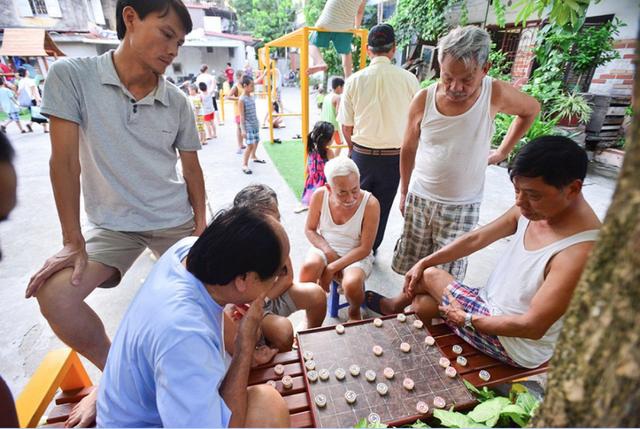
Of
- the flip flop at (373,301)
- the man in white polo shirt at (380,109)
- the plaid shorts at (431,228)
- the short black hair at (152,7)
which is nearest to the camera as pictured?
the short black hair at (152,7)

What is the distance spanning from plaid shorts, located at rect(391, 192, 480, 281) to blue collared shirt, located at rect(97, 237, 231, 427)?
6.32 ft

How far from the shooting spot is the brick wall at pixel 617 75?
6.27m

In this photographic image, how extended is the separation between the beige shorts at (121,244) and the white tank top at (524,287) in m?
2.01

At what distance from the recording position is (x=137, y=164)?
1.89 metres

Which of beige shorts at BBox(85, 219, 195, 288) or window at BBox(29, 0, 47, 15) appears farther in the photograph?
window at BBox(29, 0, 47, 15)

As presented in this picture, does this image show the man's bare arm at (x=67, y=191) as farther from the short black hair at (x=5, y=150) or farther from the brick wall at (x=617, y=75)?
the brick wall at (x=617, y=75)

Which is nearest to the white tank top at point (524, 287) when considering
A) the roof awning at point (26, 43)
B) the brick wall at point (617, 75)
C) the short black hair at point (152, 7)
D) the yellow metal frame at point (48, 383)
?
the short black hair at point (152, 7)

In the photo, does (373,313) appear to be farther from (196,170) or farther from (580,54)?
(580,54)

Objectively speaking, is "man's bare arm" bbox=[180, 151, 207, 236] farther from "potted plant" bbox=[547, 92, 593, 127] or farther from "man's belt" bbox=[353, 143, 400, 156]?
"potted plant" bbox=[547, 92, 593, 127]

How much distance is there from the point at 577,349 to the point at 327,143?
3996 mm

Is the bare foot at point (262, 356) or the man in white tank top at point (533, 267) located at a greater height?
the man in white tank top at point (533, 267)

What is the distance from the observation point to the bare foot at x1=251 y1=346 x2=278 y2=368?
169 centimetres

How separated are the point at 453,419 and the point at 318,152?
3.53 metres

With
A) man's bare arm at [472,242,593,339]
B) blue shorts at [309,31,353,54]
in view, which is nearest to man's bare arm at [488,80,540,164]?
man's bare arm at [472,242,593,339]
